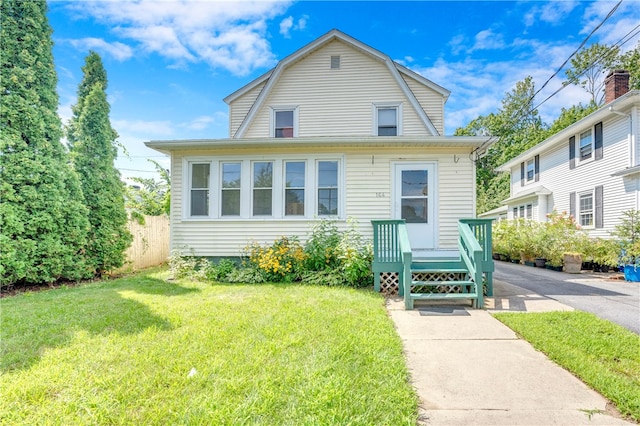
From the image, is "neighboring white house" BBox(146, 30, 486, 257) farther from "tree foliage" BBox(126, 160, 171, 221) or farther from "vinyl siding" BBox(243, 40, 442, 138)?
"tree foliage" BBox(126, 160, 171, 221)

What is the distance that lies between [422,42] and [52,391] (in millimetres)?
12777

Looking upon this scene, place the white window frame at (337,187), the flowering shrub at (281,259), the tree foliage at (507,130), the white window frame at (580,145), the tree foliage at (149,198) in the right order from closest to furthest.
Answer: the flowering shrub at (281,259) → the white window frame at (337,187) → the tree foliage at (149,198) → the white window frame at (580,145) → the tree foliage at (507,130)

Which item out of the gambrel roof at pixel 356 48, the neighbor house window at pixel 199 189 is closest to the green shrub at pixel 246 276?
the neighbor house window at pixel 199 189

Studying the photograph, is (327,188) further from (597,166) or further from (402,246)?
(597,166)

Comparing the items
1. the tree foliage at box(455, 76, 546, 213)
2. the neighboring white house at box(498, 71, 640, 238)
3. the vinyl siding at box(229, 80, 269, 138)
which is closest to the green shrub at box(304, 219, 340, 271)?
the vinyl siding at box(229, 80, 269, 138)

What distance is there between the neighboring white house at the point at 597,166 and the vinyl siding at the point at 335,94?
6548 millimetres

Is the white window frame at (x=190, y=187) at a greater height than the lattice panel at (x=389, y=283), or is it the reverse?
the white window frame at (x=190, y=187)

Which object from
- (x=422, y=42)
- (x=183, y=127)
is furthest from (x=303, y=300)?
(x=183, y=127)

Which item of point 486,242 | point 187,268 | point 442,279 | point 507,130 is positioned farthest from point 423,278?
point 507,130

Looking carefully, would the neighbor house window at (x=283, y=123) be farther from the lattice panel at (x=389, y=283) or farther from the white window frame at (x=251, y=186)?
the lattice panel at (x=389, y=283)

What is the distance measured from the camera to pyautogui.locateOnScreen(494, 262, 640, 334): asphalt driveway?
4.40m

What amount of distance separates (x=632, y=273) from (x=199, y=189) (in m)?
11.8

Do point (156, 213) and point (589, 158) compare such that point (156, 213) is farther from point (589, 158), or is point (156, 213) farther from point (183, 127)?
point (589, 158)

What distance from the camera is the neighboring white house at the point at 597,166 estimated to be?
9.29 m
